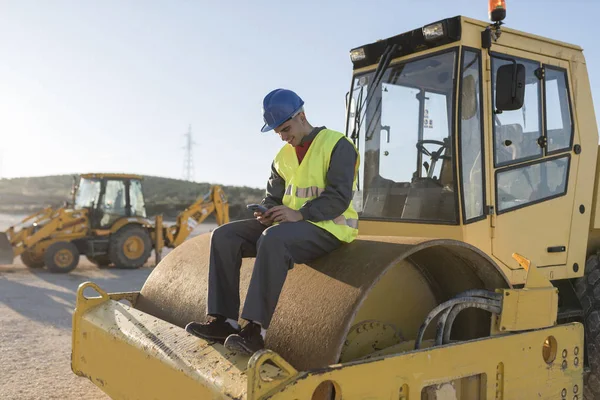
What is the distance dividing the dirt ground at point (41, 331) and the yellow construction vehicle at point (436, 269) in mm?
1271

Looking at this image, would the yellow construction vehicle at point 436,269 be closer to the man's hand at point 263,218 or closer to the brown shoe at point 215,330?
the brown shoe at point 215,330

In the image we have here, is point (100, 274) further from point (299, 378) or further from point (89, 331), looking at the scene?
point (299, 378)

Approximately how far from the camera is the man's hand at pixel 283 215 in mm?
2914

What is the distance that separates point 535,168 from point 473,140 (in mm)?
590

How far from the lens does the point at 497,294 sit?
3064mm

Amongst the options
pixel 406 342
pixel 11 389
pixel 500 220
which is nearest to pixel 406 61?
pixel 500 220

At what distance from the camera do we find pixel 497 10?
13.1 ft

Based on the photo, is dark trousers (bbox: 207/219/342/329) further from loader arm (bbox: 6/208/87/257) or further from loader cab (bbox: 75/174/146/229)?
loader cab (bbox: 75/174/146/229)

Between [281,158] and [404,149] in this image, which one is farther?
[404,149]

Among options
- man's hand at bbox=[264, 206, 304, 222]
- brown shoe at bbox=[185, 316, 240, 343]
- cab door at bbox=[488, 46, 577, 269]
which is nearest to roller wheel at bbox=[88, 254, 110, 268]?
cab door at bbox=[488, 46, 577, 269]

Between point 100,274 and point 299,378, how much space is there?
1159cm

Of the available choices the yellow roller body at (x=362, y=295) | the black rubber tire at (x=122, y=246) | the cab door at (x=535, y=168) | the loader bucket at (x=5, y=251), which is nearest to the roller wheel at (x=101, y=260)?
the black rubber tire at (x=122, y=246)


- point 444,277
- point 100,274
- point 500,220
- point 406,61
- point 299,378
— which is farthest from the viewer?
point 100,274

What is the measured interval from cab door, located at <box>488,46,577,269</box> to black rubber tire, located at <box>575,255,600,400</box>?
29 cm
